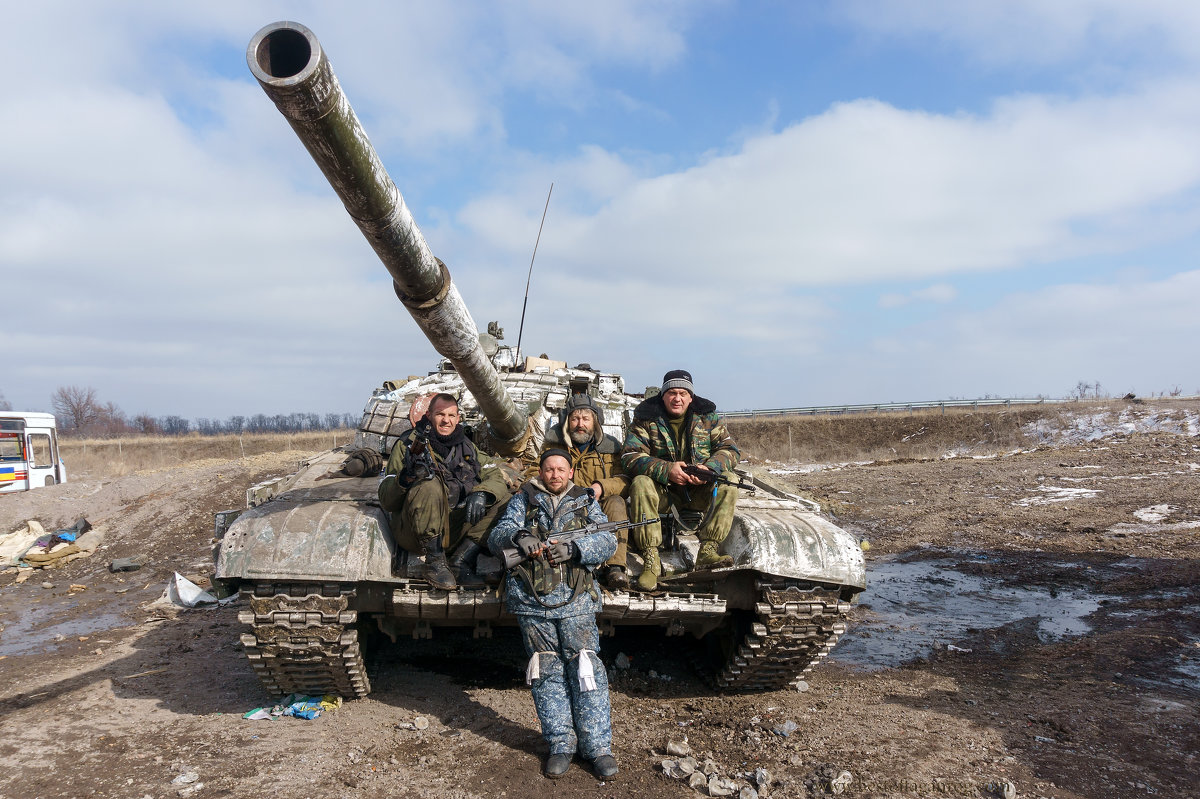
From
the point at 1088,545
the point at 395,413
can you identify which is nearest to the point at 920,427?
the point at 1088,545

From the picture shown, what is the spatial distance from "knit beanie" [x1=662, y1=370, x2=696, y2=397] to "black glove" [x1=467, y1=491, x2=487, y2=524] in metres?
1.47

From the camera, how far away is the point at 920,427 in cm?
2973

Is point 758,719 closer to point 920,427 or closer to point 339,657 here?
point 339,657

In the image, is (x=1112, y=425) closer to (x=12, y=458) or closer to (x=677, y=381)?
(x=677, y=381)

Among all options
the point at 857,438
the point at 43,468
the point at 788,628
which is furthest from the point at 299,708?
the point at 857,438

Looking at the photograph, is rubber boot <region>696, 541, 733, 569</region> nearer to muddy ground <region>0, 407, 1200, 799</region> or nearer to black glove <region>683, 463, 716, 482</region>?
black glove <region>683, 463, 716, 482</region>

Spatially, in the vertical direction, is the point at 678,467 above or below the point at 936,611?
above

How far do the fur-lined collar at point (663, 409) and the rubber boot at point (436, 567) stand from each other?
1.67 metres

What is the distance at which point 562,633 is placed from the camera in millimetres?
4156

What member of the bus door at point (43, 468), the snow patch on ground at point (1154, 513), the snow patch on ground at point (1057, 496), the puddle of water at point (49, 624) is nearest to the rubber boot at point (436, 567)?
the puddle of water at point (49, 624)

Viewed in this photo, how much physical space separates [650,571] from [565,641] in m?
0.72

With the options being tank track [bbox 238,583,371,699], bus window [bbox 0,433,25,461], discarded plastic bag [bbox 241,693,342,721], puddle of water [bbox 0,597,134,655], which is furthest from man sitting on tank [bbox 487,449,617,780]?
bus window [bbox 0,433,25,461]

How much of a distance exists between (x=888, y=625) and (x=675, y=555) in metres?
3.48

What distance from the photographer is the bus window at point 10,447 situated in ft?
59.0
